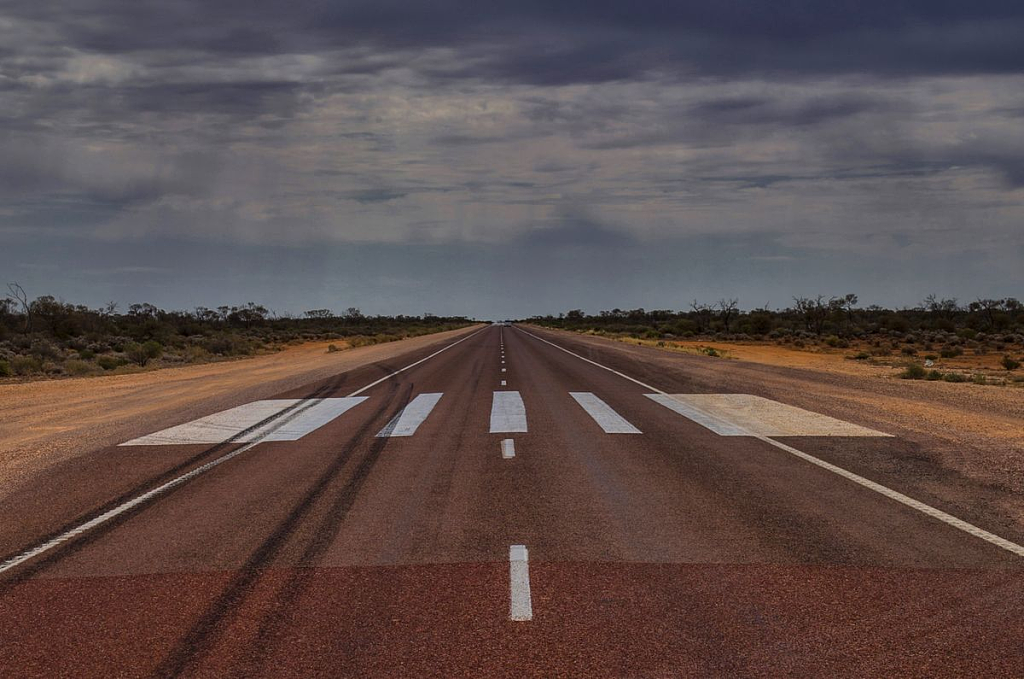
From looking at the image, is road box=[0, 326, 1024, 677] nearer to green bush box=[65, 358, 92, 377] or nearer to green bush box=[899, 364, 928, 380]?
green bush box=[899, 364, 928, 380]

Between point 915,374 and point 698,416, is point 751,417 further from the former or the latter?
point 915,374

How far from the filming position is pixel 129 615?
4707 mm

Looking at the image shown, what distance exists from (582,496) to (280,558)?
3.05m

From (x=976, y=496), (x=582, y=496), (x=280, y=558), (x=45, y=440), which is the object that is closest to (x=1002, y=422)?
(x=976, y=496)

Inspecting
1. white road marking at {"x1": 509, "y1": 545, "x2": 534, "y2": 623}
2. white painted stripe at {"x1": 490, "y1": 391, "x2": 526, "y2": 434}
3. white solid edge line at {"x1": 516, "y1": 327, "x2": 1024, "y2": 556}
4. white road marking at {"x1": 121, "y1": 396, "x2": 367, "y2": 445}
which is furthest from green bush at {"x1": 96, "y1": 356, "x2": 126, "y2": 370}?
white road marking at {"x1": 509, "y1": 545, "x2": 534, "y2": 623}

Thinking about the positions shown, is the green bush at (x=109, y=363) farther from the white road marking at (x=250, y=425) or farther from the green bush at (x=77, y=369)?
the white road marking at (x=250, y=425)

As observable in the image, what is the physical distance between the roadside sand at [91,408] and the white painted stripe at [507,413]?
18.1 feet

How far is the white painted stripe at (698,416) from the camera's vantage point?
12039 millimetres

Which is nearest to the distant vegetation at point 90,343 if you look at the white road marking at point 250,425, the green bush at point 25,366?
the green bush at point 25,366

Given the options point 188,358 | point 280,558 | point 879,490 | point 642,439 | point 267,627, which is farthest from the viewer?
point 188,358

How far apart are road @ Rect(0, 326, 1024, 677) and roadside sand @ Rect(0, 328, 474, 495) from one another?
1.02 m

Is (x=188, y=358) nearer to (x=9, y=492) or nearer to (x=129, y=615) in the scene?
(x=9, y=492)

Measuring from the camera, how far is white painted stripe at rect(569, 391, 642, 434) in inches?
480

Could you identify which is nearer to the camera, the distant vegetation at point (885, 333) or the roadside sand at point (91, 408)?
the roadside sand at point (91, 408)
